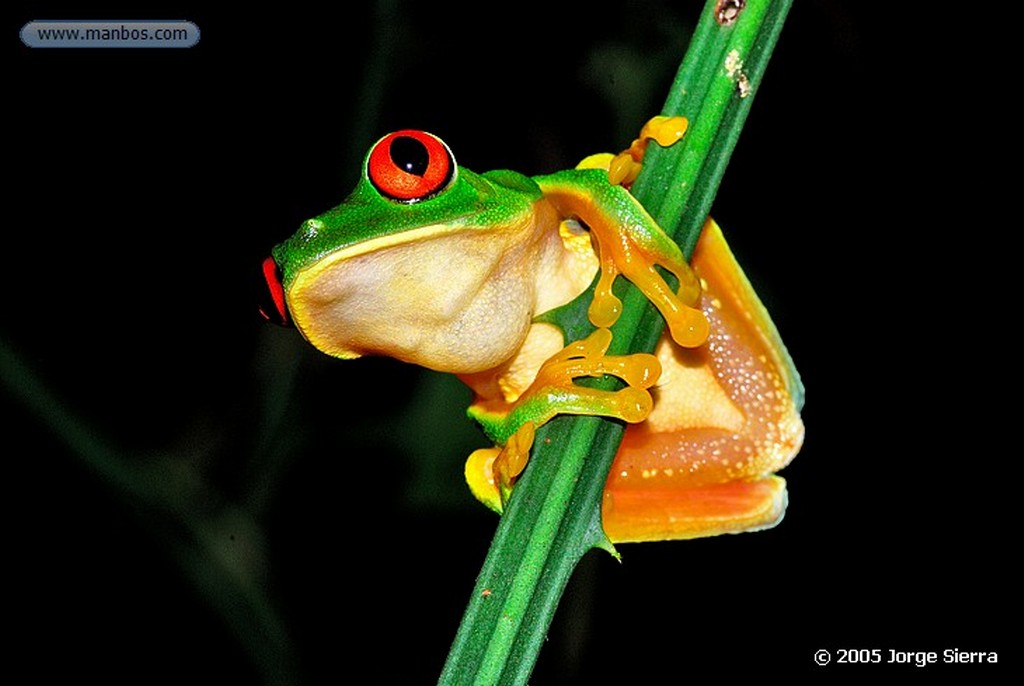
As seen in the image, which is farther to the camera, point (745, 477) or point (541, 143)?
A: point (541, 143)

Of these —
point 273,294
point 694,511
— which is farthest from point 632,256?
point 694,511

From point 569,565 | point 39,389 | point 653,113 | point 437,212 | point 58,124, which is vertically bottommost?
point 39,389

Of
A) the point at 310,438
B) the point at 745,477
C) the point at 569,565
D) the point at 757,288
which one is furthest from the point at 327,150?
the point at 569,565

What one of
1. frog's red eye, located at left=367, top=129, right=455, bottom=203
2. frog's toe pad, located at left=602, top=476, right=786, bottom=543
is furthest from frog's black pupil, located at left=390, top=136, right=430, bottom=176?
frog's toe pad, located at left=602, top=476, right=786, bottom=543

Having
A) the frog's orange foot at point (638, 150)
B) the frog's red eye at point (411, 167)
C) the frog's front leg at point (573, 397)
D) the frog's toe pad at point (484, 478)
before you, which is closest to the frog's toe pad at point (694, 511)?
the frog's toe pad at point (484, 478)

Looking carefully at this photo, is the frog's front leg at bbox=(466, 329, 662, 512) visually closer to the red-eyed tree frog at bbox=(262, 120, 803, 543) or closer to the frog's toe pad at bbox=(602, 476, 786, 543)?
the red-eyed tree frog at bbox=(262, 120, 803, 543)

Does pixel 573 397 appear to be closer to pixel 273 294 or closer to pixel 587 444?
pixel 587 444

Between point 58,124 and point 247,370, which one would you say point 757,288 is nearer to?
point 247,370

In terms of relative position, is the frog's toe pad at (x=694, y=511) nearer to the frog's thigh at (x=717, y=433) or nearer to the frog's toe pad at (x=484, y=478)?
the frog's thigh at (x=717, y=433)
